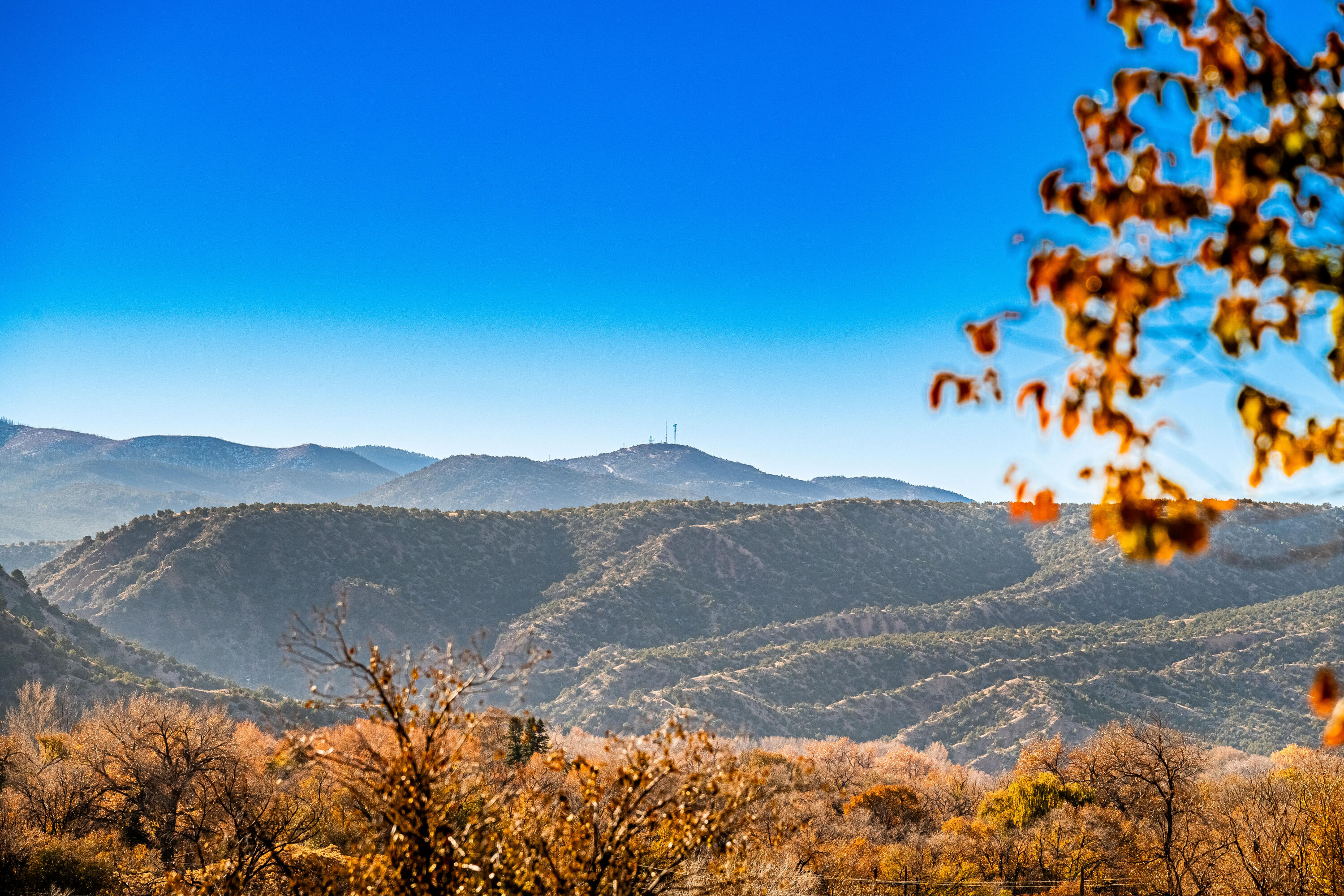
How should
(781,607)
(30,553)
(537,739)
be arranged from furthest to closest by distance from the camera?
(30,553) → (781,607) → (537,739)

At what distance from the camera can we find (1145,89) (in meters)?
2.57

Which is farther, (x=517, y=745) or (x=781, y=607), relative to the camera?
(x=781, y=607)

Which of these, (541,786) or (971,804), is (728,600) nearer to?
(971,804)

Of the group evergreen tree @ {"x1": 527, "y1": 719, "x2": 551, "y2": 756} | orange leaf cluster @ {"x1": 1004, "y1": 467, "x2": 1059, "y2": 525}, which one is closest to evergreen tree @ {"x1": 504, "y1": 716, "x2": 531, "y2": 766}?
evergreen tree @ {"x1": 527, "y1": 719, "x2": 551, "y2": 756}

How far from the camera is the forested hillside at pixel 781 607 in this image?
2881 inches

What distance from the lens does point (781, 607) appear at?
102250 mm

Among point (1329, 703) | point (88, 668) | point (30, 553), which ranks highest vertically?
point (1329, 703)

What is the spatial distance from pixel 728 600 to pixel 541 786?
79779 millimetres

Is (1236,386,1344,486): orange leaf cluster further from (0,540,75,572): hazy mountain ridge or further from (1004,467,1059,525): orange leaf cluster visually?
(0,540,75,572): hazy mountain ridge

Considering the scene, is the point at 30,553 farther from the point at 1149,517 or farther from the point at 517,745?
the point at 1149,517

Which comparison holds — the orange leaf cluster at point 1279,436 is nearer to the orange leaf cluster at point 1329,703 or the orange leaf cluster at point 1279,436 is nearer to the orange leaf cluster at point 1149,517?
the orange leaf cluster at point 1149,517

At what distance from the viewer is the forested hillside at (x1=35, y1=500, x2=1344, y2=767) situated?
73.2 metres

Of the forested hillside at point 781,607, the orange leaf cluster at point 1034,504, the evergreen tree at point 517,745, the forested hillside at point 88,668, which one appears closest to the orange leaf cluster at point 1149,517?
the orange leaf cluster at point 1034,504

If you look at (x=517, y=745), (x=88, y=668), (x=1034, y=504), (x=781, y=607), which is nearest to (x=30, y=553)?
(x=88, y=668)
